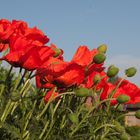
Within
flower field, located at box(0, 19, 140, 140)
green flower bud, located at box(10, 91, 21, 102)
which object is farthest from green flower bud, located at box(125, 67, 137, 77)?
green flower bud, located at box(10, 91, 21, 102)

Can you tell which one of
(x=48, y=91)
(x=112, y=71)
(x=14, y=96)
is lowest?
(x=14, y=96)

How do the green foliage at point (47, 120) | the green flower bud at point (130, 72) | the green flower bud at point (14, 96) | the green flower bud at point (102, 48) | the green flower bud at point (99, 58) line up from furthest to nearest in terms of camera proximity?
the green flower bud at point (130, 72)
the green flower bud at point (102, 48)
the green flower bud at point (99, 58)
the green foliage at point (47, 120)
the green flower bud at point (14, 96)

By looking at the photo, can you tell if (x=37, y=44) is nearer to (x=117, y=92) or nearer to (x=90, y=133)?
(x=90, y=133)

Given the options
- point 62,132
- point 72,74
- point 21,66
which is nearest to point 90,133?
point 62,132

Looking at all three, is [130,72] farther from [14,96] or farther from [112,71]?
[14,96]

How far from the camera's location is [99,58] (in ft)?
6.12

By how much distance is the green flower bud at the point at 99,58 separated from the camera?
1.86 metres

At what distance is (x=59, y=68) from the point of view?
1.75 meters

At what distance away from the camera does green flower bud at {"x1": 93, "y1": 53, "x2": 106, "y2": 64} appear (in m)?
1.86

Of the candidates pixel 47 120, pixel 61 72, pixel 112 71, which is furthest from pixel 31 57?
pixel 112 71

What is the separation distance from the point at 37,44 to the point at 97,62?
26 cm

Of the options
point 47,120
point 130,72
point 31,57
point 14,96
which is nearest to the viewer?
point 14,96

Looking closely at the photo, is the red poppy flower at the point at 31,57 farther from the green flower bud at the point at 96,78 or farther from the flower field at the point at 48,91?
the green flower bud at the point at 96,78

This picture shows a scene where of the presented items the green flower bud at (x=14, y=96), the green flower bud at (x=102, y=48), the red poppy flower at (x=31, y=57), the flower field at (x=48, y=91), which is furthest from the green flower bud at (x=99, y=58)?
the green flower bud at (x=14, y=96)
